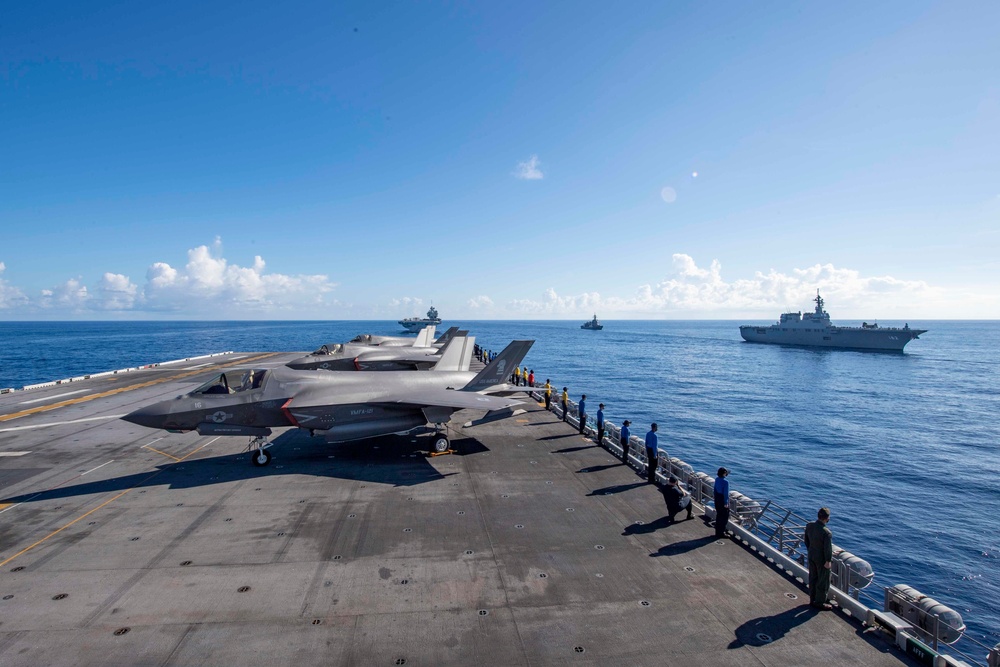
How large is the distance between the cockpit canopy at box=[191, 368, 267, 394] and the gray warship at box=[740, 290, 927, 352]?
111980 mm

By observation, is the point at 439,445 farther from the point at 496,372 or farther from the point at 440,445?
the point at 496,372

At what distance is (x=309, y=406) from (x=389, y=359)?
40.9 feet

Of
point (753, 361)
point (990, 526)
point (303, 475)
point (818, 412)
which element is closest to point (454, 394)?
point (303, 475)

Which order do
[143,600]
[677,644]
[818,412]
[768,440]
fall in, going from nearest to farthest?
[677,644], [143,600], [768,440], [818,412]

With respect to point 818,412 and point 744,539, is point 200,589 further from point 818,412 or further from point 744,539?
point 818,412

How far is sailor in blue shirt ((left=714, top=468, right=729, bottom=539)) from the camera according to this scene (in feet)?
34.0

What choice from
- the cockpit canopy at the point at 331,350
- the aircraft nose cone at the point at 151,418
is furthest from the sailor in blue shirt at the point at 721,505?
the cockpit canopy at the point at 331,350

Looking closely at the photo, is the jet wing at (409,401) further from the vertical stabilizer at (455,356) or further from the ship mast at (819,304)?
the ship mast at (819,304)

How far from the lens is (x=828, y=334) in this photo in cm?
9962

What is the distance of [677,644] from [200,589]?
8.59 metres

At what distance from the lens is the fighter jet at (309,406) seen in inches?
591

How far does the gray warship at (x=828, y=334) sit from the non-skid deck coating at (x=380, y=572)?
4200 inches

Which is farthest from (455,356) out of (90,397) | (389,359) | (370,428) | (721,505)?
(90,397)

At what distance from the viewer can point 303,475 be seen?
15219 mm
